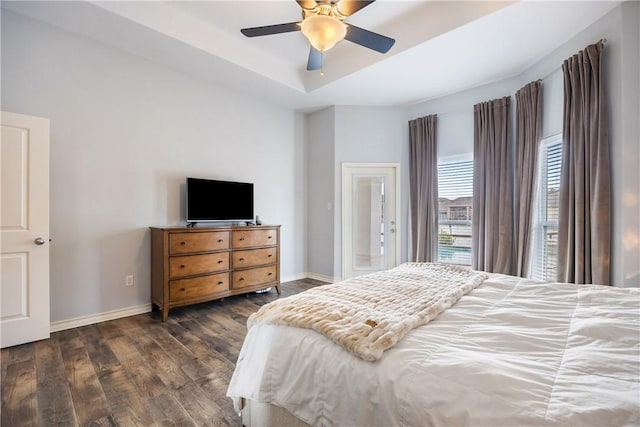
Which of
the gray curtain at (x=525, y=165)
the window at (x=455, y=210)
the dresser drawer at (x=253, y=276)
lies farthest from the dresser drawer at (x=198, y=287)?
the gray curtain at (x=525, y=165)

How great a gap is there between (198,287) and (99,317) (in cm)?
98

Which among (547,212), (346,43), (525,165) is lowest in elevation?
(547,212)

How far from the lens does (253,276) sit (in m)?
3.90

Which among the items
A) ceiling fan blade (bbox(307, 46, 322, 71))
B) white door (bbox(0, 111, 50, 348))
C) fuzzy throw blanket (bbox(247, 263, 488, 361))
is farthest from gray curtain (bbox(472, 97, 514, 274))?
white door (bbox(0, 111, 50, 348))

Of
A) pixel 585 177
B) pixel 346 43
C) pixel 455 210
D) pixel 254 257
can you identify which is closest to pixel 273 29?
→ pixel 346 43

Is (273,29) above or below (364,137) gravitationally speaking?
above

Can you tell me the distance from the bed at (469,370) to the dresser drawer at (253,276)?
2.34 m

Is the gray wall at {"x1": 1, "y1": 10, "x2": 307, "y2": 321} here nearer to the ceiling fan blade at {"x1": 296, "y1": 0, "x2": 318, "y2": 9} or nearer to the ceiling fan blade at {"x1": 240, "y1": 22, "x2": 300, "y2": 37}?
the ceiling fan blade at {"x1": 240, "y1": 22, "x2": 300, "y2": 37}

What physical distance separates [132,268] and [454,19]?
13.7 feet

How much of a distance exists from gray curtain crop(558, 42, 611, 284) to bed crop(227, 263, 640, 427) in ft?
4.19

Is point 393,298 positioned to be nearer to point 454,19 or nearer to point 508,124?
point 454,19

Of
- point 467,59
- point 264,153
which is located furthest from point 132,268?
point 467,59

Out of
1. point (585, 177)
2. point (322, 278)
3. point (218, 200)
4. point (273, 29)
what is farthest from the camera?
point (322, 278)

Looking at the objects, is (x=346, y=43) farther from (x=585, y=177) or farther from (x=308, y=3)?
(x=585, y=177)
